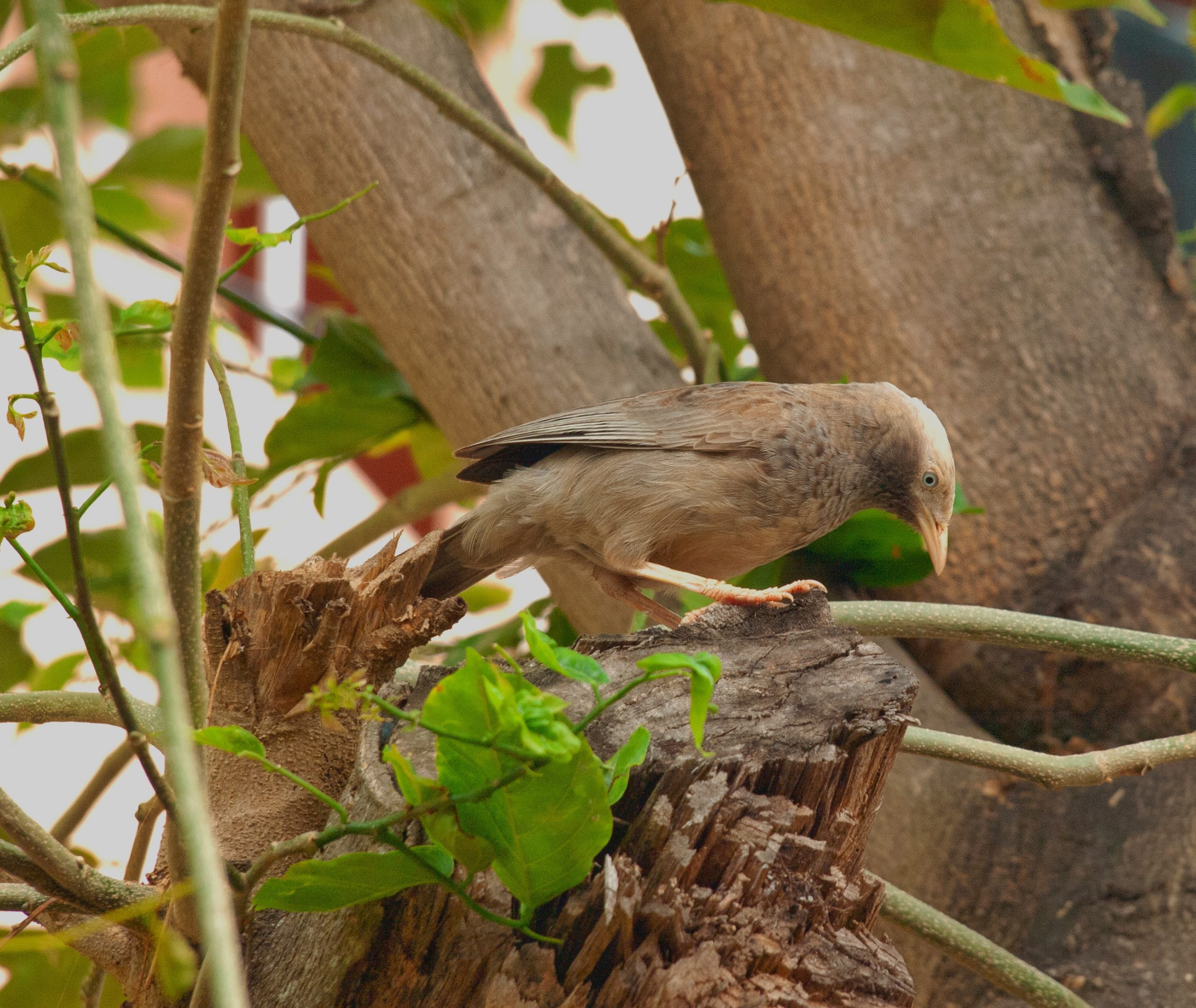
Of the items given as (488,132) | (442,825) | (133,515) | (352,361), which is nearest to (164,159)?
(352,361)

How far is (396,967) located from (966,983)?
147 cm

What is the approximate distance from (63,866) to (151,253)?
183 cm

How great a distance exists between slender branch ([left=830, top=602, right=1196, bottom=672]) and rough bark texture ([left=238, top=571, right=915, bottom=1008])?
445 millimetres

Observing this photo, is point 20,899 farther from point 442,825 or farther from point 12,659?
point 12,659

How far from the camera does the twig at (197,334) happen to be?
0.81m

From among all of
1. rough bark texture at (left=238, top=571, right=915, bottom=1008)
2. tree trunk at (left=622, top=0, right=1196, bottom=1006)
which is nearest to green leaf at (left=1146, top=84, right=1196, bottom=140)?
tree trunk at (left=622, top=0, right=1196, bottom=1006)

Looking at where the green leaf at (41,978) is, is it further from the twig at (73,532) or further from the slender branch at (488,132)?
the slender branch at (488,132)

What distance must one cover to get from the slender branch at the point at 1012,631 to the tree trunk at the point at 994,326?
690 mm

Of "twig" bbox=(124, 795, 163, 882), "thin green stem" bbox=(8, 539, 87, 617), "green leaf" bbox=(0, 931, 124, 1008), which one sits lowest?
"green leaf" bbox=(0, 931, 124, 1008)

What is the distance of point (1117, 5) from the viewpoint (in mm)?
2643

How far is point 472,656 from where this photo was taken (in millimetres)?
943

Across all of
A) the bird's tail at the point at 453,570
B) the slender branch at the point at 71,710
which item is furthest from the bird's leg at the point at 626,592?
the slender branch at the point at 71,710

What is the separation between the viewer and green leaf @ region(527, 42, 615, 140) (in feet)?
12.2

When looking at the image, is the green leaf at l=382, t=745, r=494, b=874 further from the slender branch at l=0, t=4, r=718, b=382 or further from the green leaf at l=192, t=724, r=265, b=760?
the slender branch at l=0, t=4, r=718, b=382
